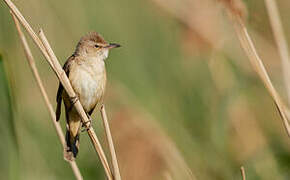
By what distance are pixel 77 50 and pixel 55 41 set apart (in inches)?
36.8

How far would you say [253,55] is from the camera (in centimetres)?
271

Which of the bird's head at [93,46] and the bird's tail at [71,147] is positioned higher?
the bird's head at [93,46]

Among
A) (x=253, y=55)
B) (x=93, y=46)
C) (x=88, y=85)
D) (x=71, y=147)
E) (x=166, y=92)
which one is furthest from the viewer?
(x=166, y=92)

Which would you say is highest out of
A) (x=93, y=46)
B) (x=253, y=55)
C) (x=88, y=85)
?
(x=93, y=46)

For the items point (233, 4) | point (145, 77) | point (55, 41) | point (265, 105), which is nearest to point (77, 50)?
point (145, 77)

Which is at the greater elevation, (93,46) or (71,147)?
(93,46)

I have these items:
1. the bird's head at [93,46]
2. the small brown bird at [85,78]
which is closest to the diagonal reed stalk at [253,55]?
the small brown bird at [85,78]

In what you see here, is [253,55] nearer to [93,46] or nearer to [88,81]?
[88,81]

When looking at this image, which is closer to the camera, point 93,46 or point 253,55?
point 253,55

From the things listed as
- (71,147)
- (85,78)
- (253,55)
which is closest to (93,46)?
(85,78)

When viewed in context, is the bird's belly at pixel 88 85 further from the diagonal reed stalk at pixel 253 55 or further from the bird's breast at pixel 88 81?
the diagonal reed stalk at pixel 253 55

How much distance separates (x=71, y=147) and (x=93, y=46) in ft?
2.52

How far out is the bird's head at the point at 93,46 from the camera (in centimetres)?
363

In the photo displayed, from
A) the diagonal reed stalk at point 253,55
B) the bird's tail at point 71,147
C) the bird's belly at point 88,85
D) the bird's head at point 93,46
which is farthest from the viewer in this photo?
the bird's head at point 93,46
